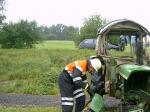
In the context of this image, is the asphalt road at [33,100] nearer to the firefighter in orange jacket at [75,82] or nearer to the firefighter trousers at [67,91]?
the firefighter in orange jacket at [75,82]

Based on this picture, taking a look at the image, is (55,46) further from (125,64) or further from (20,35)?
(125,64)

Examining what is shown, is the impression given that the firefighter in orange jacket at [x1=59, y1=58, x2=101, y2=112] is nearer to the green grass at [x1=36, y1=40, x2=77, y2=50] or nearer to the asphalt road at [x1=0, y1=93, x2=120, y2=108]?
the asphalt road at [x1=0, y1=93, x2=120, y2=108]

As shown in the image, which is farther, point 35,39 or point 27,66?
point 35,39

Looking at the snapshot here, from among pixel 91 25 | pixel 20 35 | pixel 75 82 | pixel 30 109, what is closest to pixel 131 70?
pixel 75 82

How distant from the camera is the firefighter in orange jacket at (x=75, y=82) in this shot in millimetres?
9719

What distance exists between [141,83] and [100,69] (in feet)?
3.10

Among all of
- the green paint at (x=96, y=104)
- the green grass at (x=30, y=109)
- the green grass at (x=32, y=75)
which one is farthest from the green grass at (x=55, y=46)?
the green paint at (x=96, y=104)

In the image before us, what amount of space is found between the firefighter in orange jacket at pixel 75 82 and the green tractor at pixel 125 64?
66 cm

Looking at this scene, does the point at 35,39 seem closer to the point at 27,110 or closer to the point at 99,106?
the point at 27,110

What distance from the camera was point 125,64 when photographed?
34.6 feet

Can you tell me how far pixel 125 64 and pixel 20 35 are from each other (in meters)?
42.3

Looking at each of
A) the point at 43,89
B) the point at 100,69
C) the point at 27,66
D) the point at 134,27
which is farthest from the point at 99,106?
the point at 27,66

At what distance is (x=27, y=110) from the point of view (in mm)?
12305

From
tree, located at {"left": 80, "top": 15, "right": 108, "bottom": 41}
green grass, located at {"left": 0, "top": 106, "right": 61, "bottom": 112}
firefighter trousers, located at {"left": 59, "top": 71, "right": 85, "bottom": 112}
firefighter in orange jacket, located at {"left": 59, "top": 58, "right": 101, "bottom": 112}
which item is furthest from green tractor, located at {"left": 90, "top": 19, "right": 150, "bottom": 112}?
tree, located at {"left": 80, "top": 15, "right": 108, "bottom": 41}
